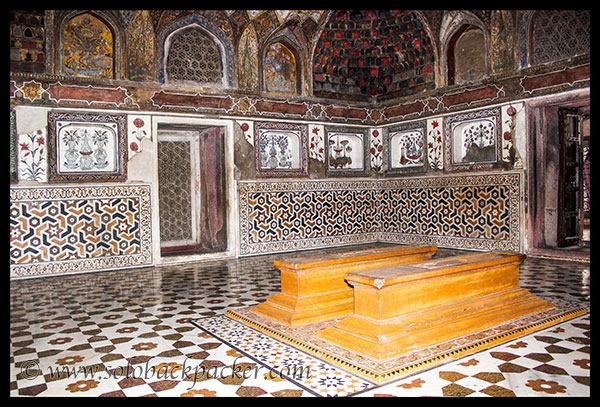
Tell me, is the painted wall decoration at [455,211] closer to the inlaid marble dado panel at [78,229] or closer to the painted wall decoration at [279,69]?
the painted wall decoration at [279,69]

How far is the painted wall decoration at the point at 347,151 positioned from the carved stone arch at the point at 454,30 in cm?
212

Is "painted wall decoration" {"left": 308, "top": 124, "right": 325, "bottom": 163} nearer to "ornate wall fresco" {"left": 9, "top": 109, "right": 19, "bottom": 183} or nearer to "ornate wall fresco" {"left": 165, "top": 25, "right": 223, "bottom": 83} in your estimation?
"ornate wall fresco" {"left": 165, "top": 25, "right": 223, "bottom": 83}

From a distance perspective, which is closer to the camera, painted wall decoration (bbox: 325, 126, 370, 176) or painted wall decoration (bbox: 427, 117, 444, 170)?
painted wall decoration (bbox: 427, 117, 444, 170)

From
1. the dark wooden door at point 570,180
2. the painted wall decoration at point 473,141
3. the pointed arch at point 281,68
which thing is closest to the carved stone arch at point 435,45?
the painted wall decoration at point 473,141

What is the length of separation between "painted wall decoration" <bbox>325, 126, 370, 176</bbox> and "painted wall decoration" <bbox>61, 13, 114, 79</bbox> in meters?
4.37

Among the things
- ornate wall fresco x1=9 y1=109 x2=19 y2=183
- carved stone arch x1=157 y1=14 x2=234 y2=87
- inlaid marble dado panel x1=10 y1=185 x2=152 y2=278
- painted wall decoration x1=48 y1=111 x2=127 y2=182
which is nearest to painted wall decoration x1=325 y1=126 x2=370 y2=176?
carved stone arch x1=157 y1=14 x2=234 y2=87

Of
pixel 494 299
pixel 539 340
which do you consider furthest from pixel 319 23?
pixel 539 340

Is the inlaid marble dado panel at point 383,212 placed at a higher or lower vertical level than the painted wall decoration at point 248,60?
lower

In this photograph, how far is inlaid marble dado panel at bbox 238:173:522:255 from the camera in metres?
8.27

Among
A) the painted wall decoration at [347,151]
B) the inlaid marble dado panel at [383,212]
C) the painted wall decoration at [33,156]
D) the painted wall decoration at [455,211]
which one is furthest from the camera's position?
the painted wall decoration at [347,151]

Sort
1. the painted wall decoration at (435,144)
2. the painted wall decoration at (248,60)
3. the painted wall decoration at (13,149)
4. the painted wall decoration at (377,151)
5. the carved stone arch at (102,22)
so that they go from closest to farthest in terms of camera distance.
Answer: the painted wall decoration at (13,149) < the carved stone arch at (102,22) < the painted wall decoration at (248,60) < the painted wall decoration at (435,144) < the painted wall decoration at (377,151)

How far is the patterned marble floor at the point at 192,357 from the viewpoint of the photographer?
2.84 metres
